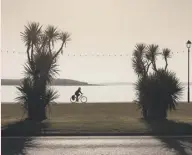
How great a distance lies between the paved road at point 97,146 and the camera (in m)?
10.5

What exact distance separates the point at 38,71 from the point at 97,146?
893cm

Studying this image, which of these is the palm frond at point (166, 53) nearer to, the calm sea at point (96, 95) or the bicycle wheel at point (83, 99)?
the calm sea at point (96, 95)

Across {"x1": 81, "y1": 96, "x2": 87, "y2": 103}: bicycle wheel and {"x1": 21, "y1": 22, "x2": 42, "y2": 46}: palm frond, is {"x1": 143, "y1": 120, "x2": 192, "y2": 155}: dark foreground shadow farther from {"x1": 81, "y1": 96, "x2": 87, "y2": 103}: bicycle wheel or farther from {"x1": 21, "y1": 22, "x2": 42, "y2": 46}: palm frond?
{"x1": 81, "y1": 96, "x2": 87, "y2": 103}: bicycle wheel

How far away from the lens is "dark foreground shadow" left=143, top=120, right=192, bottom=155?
11078 mm

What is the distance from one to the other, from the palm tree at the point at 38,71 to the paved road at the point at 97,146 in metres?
5.58

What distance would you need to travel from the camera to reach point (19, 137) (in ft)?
44.6

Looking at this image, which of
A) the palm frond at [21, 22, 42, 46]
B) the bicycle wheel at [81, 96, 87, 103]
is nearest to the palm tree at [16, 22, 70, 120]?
the palm frond at [21, 22, 42, 46]

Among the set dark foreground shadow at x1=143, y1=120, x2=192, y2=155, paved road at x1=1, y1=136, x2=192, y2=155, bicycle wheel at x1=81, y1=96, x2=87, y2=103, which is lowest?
paved road at x1=1, y1=136, x2=192, y2=155

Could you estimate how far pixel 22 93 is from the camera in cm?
1897

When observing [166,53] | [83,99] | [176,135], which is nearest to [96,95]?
[83,99]

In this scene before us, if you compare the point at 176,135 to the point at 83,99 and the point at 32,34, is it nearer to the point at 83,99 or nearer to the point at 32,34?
the point at 32,34

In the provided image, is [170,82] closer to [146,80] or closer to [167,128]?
[146,80]

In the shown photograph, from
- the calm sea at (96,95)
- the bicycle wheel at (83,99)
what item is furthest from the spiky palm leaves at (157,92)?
the bicycle wheel at (83,99)

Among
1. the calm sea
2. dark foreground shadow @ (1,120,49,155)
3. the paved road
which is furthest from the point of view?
the calm sea
